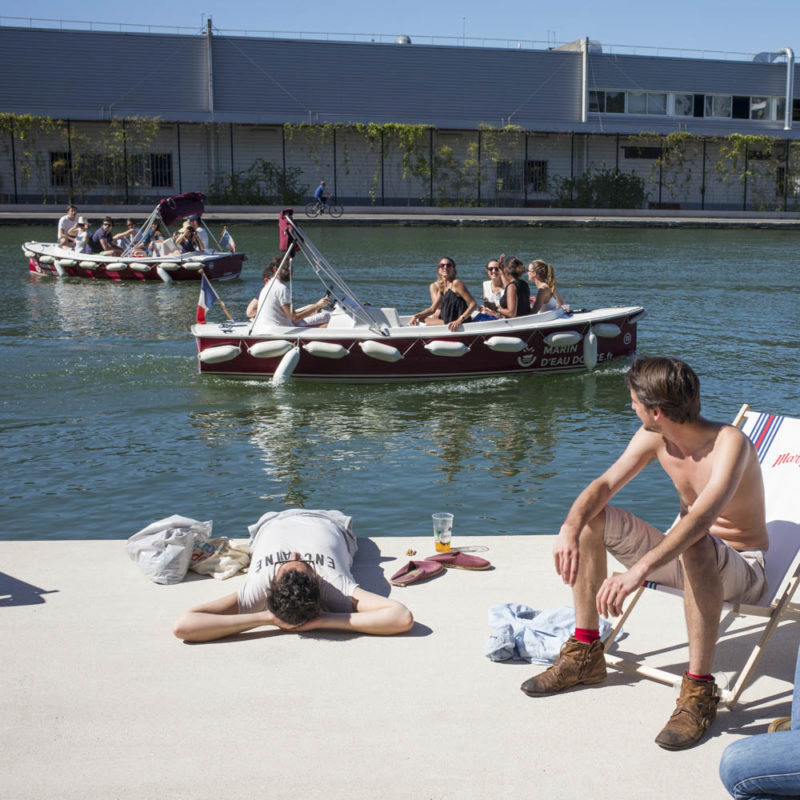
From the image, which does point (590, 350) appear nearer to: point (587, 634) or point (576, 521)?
point (587, 634)

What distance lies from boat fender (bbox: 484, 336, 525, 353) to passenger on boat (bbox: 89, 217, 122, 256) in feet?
50.4

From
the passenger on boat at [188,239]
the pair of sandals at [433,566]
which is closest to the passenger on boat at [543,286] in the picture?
the pair of sandals at [433,566]

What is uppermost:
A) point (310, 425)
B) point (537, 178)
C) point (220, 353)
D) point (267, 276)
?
point (537, 178)

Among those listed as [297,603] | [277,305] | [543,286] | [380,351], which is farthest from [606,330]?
[297,603]

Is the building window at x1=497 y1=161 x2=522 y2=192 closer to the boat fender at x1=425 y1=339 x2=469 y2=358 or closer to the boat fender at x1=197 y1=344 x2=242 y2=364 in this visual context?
the boat fender at x1=425 y1=339 x2=469 y2=358

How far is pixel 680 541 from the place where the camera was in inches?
158

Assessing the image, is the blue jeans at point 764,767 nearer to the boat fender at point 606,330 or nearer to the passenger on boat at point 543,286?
the passenger on boat at point 543,286

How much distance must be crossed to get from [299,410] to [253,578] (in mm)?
7831

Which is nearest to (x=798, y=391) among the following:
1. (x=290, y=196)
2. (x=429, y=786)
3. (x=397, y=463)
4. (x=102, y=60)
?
(x=397, y=463)

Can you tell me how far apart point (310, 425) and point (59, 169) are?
121ft

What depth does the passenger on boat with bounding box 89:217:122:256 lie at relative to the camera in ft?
86.3

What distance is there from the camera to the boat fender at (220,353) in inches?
540

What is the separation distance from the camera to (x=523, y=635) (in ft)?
15.6

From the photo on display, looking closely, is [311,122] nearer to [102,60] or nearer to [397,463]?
[102,60]
